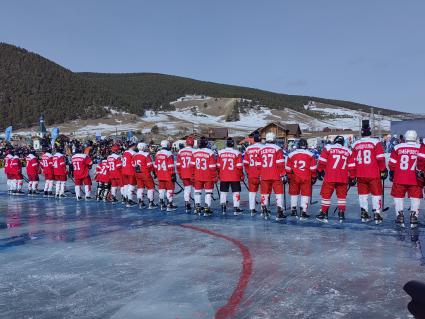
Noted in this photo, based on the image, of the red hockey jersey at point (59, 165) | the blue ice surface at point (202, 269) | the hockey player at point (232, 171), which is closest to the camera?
the blue ice surface at point (202, 269)

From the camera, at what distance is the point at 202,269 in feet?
21.2

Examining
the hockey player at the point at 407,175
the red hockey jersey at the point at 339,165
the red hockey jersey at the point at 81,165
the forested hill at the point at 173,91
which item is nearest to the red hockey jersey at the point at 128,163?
the red hockey jersey at the point at 81,165

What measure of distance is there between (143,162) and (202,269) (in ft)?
25.1

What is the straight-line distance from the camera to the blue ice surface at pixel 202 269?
4.91m

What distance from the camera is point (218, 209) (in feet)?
44.3

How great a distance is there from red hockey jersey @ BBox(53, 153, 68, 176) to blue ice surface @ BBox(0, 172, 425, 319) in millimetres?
6513

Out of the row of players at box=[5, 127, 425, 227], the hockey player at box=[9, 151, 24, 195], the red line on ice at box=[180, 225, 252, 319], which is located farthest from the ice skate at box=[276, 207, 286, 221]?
the hockey player at box=[9, 151, 24, 195]

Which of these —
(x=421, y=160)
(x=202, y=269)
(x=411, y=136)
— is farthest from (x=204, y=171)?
(x=202, y=269)

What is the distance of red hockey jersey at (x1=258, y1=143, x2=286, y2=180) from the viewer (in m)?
11.0

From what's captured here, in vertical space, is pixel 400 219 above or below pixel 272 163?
below

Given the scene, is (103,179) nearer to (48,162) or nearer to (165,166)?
(48,162)

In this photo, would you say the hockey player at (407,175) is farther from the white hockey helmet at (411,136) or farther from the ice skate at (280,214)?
the ice skate at (280,214)

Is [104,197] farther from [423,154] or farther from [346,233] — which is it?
[423,154]

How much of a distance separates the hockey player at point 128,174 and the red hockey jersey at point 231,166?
3236 millimetres
